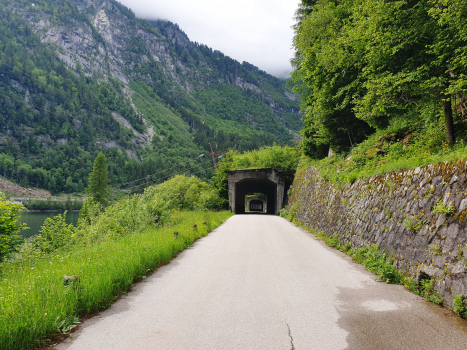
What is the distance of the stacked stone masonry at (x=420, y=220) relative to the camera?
4492mm

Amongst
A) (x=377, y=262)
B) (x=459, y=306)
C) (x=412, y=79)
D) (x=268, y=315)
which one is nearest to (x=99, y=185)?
(x=377, y=262)

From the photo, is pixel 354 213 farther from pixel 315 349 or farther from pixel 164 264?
pixel 315 349

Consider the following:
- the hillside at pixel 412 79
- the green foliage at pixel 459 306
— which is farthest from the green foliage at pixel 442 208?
the green foliage at pixel 459 306

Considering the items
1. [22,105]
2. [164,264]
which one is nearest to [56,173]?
[22,105]

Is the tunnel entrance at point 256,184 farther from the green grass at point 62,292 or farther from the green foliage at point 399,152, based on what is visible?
the green grass at point 62,292

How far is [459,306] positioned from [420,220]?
1.93m

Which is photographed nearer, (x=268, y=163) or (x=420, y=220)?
(x=420, y=220)

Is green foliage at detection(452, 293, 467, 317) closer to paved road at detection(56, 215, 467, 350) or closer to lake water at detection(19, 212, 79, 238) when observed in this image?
paved road at detection(56, 215, 467, 350)

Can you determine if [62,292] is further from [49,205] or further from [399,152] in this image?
[49,205]

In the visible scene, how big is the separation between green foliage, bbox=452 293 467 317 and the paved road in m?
0.14

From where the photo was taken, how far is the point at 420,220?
5.60 metres

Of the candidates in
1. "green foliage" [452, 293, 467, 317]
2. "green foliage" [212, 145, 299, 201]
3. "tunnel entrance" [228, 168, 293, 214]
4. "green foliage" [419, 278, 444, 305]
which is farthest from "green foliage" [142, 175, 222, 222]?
"green foliage" [452, 293, 467, 317]

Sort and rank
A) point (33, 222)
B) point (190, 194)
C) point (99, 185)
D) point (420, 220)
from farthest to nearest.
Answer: point (99, 185), point (33, 222), point (190, 194), point (420, 220)

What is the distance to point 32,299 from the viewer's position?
11.8 ft
